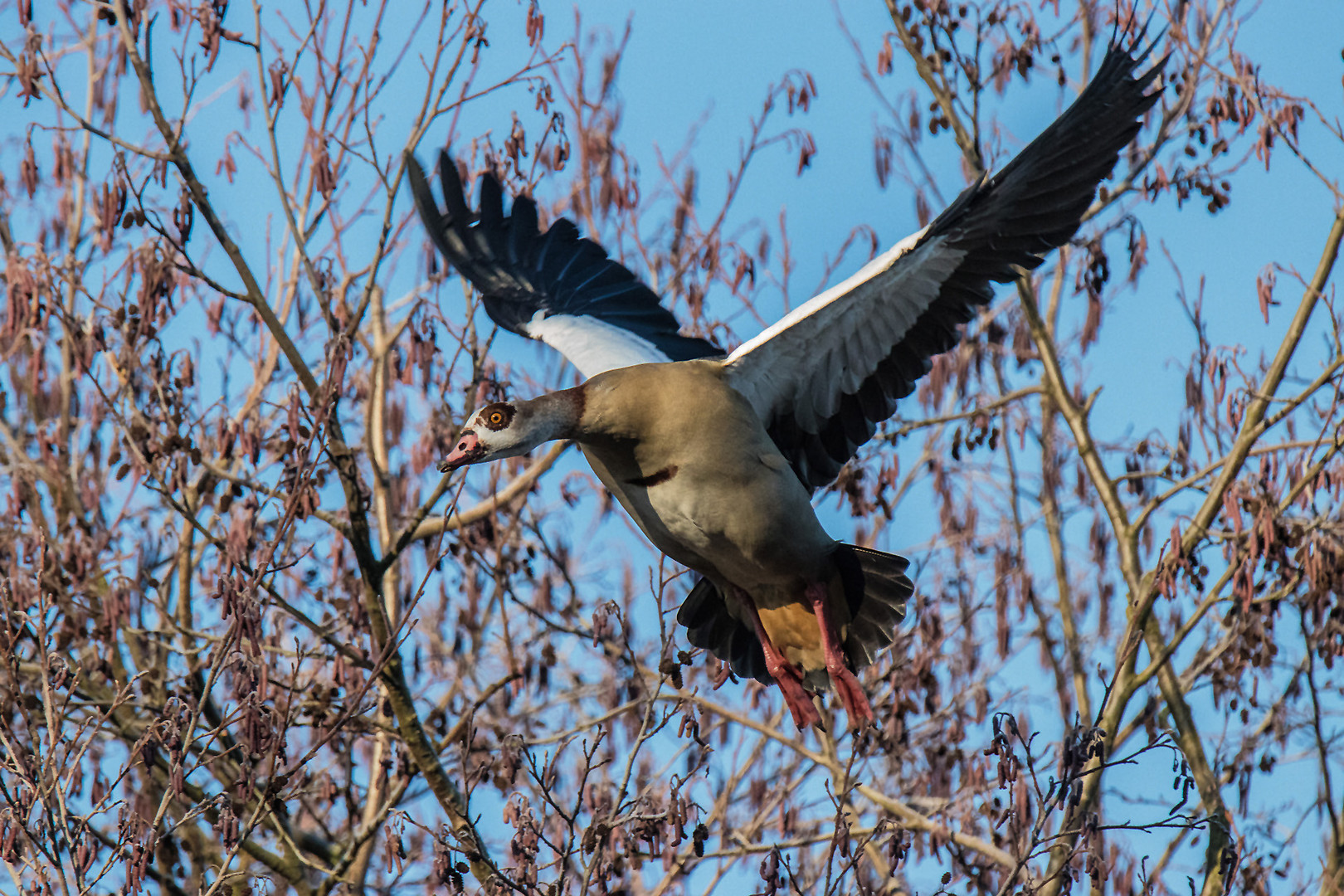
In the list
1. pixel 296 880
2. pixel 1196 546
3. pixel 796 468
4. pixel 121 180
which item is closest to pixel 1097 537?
pixel 1196 546

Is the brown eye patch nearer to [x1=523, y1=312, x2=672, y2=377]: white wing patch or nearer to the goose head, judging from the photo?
the goose head

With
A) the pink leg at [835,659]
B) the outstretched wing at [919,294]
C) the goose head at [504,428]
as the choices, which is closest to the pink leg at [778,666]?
the pink leg at [835,659]

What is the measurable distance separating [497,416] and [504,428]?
4 centimetres

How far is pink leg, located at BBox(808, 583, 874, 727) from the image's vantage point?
452cm

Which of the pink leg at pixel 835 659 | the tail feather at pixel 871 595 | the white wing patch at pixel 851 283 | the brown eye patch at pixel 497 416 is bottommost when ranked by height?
the pink leg at pixel 835 659

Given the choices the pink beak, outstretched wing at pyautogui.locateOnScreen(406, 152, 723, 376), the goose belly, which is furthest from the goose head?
outstretched wing at pyautogui.locateOnScreen(406, 152, 723, 376)

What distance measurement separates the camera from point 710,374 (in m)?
4.42

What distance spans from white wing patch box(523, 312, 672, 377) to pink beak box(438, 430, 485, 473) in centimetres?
99

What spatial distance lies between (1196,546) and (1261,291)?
3.18 ft

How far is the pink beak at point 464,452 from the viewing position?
4.18 m

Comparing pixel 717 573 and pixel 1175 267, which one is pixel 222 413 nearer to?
pixel 717 573

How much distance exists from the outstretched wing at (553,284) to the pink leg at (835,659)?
1126mm

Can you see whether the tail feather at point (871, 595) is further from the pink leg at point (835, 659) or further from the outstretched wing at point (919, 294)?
the outstretched wing at point (919, 294)

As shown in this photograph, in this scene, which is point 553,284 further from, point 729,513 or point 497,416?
point 729,513
